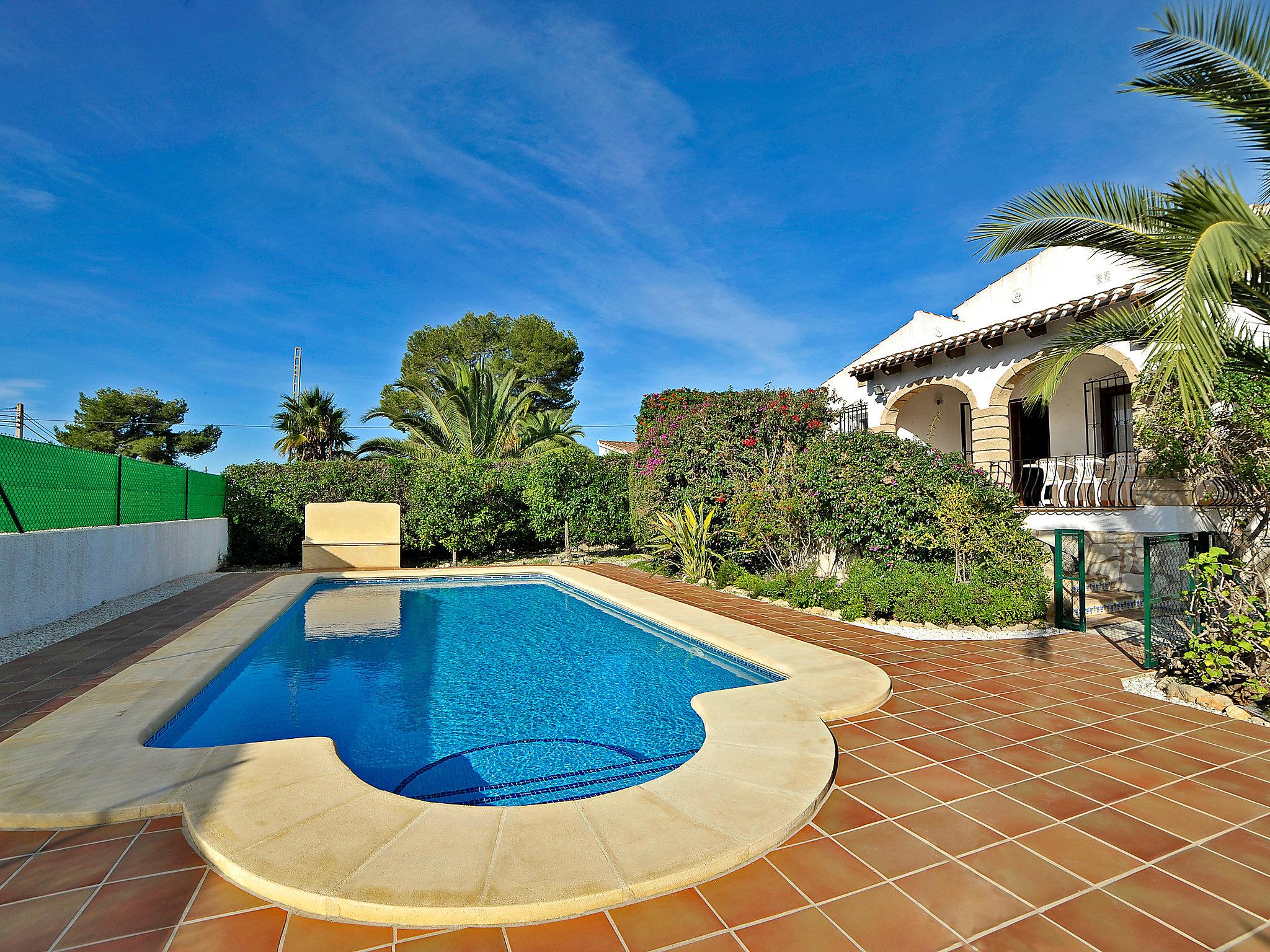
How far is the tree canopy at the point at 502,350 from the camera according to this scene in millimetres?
32188

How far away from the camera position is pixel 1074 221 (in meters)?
5.52

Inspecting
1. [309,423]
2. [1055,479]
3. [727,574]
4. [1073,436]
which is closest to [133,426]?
[309,423]

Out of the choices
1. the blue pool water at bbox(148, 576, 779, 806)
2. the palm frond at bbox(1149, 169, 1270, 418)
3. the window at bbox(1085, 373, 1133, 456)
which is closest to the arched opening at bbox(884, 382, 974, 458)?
the window at bbox(1085, 373, 1133, 456)

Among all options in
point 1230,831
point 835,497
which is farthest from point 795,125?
point 1230,831

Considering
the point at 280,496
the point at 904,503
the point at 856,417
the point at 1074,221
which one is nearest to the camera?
the point at 1074,221

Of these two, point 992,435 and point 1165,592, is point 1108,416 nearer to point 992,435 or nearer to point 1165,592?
point 992,435

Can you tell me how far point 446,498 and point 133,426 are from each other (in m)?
32.8

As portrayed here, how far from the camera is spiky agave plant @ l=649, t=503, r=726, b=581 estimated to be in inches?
465

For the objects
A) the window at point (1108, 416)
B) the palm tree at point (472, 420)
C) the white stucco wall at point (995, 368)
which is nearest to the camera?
the white stucco wall at point (995, 368)

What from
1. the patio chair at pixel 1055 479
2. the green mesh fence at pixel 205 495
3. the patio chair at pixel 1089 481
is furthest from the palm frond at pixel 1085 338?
the green mesh fence at pixel 205 495

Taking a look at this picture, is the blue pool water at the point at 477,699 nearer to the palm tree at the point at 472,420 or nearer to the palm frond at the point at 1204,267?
the palm frond at the point at 1204,267

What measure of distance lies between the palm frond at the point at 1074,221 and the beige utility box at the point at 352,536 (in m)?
13.8

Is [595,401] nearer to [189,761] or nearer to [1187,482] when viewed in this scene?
[1187,482]

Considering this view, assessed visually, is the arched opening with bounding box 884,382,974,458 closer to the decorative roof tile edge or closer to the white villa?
the white villa
